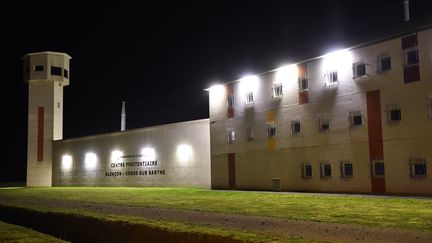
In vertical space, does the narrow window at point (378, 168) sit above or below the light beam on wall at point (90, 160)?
below

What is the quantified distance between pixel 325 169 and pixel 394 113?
5.35 m

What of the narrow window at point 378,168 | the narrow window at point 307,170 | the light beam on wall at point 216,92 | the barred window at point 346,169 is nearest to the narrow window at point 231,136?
the light beam on wall at point 216,92

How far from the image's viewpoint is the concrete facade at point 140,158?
38.2 m

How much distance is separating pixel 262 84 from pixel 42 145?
107ft

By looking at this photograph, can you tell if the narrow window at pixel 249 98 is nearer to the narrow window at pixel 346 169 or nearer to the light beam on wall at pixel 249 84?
the light beam on wall at pixel 249 84

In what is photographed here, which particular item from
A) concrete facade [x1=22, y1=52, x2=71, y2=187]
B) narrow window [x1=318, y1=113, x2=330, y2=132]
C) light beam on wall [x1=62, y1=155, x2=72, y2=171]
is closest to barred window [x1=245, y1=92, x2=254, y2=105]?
narrow window [x1=318, y1=113, x2=330, y2=132]

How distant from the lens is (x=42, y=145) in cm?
5534

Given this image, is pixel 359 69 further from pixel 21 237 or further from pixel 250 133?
pixel 21 237

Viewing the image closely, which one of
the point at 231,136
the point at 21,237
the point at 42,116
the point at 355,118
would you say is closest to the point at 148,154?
the point at 231,136

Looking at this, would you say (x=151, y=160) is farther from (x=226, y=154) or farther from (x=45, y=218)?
(x=45, y=218)

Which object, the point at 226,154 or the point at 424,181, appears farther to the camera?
the point at 226,154

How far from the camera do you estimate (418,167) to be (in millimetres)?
23656

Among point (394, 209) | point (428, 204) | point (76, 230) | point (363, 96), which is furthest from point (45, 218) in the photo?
point (363, 96)

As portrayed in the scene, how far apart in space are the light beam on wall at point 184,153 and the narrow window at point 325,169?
1310 centimetres
